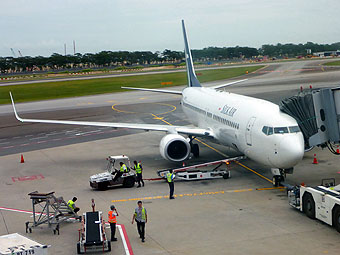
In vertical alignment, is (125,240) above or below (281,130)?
below

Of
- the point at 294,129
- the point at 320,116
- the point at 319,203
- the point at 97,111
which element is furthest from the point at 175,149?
the point at 97,111

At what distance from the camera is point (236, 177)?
29.7 m

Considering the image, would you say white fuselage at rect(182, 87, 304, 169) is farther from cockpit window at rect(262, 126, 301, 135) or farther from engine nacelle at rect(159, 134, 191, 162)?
engine nacelle at rect(159, 134, 191, 162)

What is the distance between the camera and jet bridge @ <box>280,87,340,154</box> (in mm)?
25672

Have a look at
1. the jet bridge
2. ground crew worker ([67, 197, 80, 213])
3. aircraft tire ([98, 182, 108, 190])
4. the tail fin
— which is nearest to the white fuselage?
the jet bridge

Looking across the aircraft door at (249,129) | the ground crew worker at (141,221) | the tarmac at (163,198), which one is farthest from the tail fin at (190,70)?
the ground crew worker at (141,221)

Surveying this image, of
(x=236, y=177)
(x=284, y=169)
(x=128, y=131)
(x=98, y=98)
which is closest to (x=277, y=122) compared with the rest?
(x=284, y=169)

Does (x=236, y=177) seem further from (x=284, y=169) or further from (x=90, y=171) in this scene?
(x=90, y=171)

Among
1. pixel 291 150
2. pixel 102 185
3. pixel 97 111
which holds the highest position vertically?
pixel 97 111

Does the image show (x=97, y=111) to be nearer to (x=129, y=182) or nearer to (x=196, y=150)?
(x=196, y=150)

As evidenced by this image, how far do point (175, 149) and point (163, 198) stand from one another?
6.35 meters

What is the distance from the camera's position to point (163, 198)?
26.0m

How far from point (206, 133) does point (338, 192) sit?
13431mm

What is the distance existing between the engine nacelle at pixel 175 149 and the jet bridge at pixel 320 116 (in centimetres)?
797
